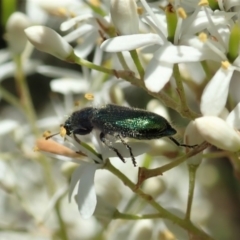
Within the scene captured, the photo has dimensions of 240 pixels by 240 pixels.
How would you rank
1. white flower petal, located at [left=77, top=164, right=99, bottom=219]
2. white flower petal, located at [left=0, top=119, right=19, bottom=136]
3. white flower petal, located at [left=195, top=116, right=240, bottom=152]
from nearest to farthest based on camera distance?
white flower petal, located at [left=195, top=116, right=240, bottom=152] → white flower petal, located at [left=77, top=164, right=99, bottom=219] → white flower petal, located at [left=0, top=119, right=19, bottom=136]

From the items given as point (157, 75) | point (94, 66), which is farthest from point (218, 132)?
point (94, 66)

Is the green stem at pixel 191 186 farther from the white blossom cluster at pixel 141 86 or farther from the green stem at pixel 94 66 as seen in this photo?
the green stem at pixel 94 66

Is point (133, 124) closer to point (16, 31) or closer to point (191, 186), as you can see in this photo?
point (191, 186)

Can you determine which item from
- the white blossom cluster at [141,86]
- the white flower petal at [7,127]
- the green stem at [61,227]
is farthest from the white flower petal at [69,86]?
the green stem at [61,227]

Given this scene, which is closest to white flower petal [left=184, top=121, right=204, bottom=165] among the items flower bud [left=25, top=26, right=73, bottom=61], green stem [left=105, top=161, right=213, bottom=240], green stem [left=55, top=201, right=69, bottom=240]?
green stem [left=105, top=161, right=213, bottom=240]

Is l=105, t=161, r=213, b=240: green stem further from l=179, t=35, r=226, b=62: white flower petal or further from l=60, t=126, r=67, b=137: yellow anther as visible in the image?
l=179, t=35, r=226, b=62: white flower petal

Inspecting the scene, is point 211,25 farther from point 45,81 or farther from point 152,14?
point 45,81
